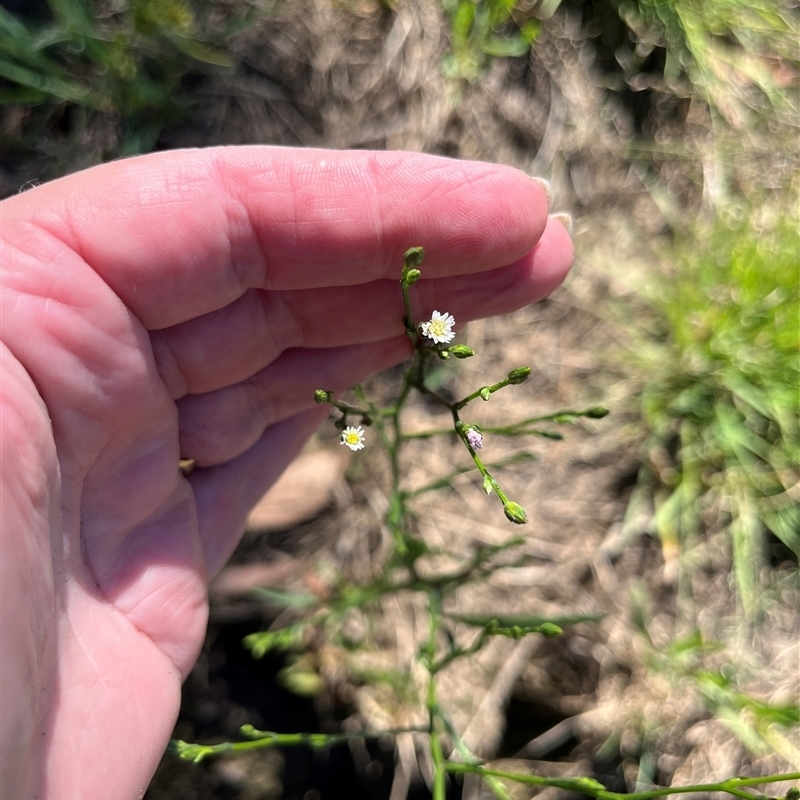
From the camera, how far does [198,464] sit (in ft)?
7.57

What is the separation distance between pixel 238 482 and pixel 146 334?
715 millimetres

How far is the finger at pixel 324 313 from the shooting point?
1978mm

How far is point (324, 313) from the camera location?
204 cm

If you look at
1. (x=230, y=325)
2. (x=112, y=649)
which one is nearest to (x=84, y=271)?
(x=230, y=325)

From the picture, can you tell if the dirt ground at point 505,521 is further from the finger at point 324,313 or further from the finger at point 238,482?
the finger at point 324,313

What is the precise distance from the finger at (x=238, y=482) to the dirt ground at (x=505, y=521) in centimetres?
62

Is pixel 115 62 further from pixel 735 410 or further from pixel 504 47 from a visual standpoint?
pixel 735 410

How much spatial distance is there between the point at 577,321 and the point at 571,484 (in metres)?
0.84

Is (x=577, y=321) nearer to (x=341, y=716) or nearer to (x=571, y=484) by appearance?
(x=571, y=484)

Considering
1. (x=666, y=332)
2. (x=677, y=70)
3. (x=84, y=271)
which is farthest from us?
(x=677, y=70)

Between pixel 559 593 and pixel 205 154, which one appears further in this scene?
pixel 559 593

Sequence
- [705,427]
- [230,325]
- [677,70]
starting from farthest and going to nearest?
1. [677,70]
2. [705,427]
3. [230,325]

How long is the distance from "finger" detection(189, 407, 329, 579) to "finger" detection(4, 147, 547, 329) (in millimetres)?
669

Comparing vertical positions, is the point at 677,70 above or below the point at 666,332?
above
